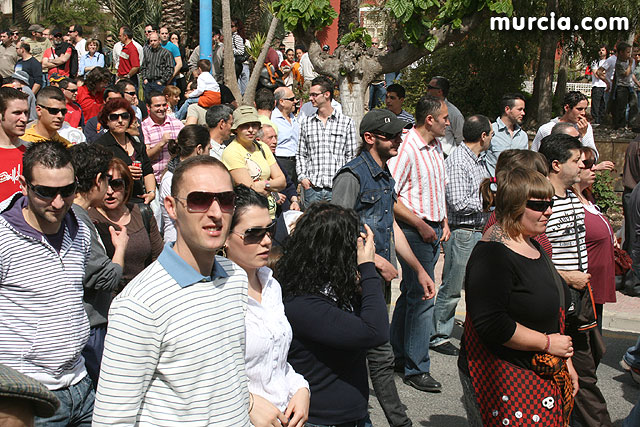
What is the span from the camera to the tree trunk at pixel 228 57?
15.9 meters

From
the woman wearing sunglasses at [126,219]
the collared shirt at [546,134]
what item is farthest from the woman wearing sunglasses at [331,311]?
the collared shirt at [546,134]

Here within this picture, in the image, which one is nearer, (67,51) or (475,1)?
(475,1)

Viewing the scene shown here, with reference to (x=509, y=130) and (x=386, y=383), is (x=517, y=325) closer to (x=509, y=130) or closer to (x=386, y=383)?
(x=386, y=383)

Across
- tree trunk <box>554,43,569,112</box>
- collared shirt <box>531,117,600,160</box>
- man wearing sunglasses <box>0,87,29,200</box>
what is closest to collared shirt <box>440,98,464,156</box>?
collared shirt <box>531,117,600,160</box>

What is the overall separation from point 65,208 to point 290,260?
3.76 feet

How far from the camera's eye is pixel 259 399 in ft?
9.84

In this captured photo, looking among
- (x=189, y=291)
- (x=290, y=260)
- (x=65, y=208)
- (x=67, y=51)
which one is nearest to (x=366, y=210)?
(x=290, y=260)

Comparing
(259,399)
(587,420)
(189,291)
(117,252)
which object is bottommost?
(587,420)

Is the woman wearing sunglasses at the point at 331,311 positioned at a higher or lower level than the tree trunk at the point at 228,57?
lower

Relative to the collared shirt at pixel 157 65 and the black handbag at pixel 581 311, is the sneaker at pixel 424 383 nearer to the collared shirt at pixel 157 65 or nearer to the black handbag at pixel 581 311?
the black handbag at pixel 581 311

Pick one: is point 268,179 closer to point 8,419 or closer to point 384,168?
point 384,168

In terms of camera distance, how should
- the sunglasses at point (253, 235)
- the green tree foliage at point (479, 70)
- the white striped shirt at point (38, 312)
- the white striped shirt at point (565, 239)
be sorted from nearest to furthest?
the sunglasses at point (253, 235), the white striped shirt at point (38, 312), the white striped shirt at point (565, 239), the green tree foliage at point (479, 70)

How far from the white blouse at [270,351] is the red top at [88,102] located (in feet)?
24.7

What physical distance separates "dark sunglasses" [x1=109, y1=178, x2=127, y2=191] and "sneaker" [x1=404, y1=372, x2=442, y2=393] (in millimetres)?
2872
